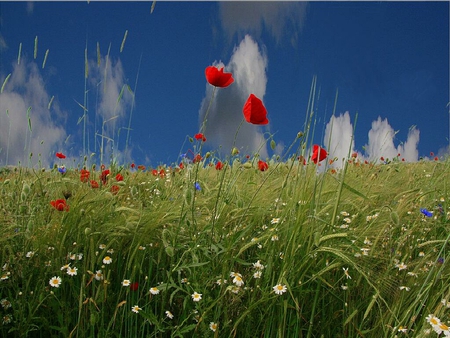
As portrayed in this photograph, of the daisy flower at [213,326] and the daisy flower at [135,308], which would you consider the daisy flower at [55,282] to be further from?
the daisy flower at [213,326]

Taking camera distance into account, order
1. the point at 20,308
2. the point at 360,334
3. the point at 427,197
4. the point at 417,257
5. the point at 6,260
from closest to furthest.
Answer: the point at 360,334
the point at 20,308
the point at 6,260
the point at 417,257
the point at 427,197

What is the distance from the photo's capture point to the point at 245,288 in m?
1.85

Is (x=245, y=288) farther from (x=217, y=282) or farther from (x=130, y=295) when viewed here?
(x=130, y=295)

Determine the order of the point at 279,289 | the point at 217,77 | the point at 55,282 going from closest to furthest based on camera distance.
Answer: the point at 279,289
the point at 55,282
the point at 217,77

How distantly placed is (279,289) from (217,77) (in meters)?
1.09

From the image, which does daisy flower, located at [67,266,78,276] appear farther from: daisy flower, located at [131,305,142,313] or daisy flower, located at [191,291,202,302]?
daisy flower, located at [191,291,202,302]

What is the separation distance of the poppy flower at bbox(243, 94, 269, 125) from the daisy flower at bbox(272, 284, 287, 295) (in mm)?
781

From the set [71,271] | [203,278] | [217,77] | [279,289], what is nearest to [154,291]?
[203,278]

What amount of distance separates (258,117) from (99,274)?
1.08 metres

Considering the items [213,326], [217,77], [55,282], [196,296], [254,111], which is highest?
[217,77]

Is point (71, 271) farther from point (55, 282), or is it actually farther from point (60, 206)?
point (60, 206)

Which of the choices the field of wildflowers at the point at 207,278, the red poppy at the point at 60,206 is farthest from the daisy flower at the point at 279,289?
the red poppy at the point at 60,206

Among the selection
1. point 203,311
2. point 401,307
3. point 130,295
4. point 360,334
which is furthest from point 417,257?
point 130,295

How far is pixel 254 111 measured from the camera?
199cm
